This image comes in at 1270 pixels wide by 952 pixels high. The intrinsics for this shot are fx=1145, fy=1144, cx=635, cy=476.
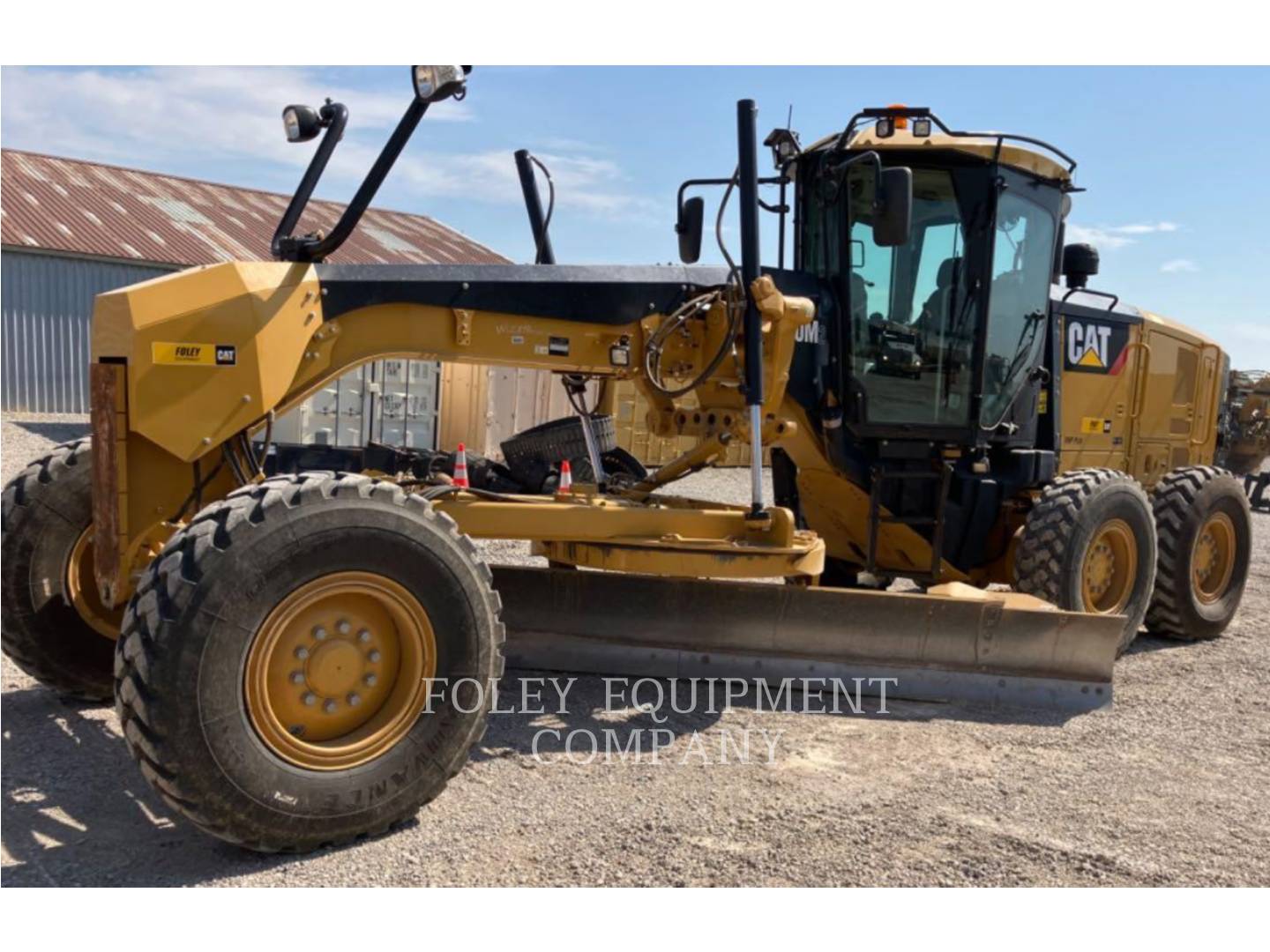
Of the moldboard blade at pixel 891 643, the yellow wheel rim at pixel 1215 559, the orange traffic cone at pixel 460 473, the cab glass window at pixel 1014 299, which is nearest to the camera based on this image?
the orange traffic cone at pixel 460 473

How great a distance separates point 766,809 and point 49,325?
19.5 meters

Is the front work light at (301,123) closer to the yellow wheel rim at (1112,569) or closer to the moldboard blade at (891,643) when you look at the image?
the moldboard blade at (891,643)

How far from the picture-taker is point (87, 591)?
16.1 feet

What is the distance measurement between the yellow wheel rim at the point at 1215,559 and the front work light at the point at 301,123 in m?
6.17

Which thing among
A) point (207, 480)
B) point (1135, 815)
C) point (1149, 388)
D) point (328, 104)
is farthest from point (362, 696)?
point (1149, 388)

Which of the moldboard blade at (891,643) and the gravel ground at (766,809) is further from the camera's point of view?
the moldboard blade at (891,643)

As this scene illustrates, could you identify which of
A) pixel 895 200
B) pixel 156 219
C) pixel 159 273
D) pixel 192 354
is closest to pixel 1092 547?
pixel 895 200

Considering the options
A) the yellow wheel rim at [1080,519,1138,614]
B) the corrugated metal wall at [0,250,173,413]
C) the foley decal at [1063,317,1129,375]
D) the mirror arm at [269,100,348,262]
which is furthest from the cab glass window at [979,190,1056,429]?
the corrugated metal wall at [0,250,173,413]

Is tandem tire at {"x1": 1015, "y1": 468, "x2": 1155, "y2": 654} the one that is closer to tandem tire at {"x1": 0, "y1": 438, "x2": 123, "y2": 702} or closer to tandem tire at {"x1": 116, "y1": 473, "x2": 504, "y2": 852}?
tandem tire at {"x1": 116, "y1": 473, "x2": 504, "y2": 852}

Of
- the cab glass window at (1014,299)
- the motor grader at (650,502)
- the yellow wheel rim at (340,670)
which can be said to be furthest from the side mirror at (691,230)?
the yellow wheel rim at (340,670)

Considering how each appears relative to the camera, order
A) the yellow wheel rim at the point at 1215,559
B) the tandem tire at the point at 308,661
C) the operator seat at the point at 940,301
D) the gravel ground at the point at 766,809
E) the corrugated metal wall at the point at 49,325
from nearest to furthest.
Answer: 1. the tandem tire at the point at 308,661
2. the gravel ground at the point at 766,809
3. the operator seat at the point at 940,301
4. the yellow wheel rim at the point at 1215,559
5. the corrugated metal wall at the point at 49,325

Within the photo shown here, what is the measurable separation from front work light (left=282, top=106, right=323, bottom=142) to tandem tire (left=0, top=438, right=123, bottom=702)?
5.22 feet

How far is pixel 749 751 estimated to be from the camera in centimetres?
478

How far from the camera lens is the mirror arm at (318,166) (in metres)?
4.55
